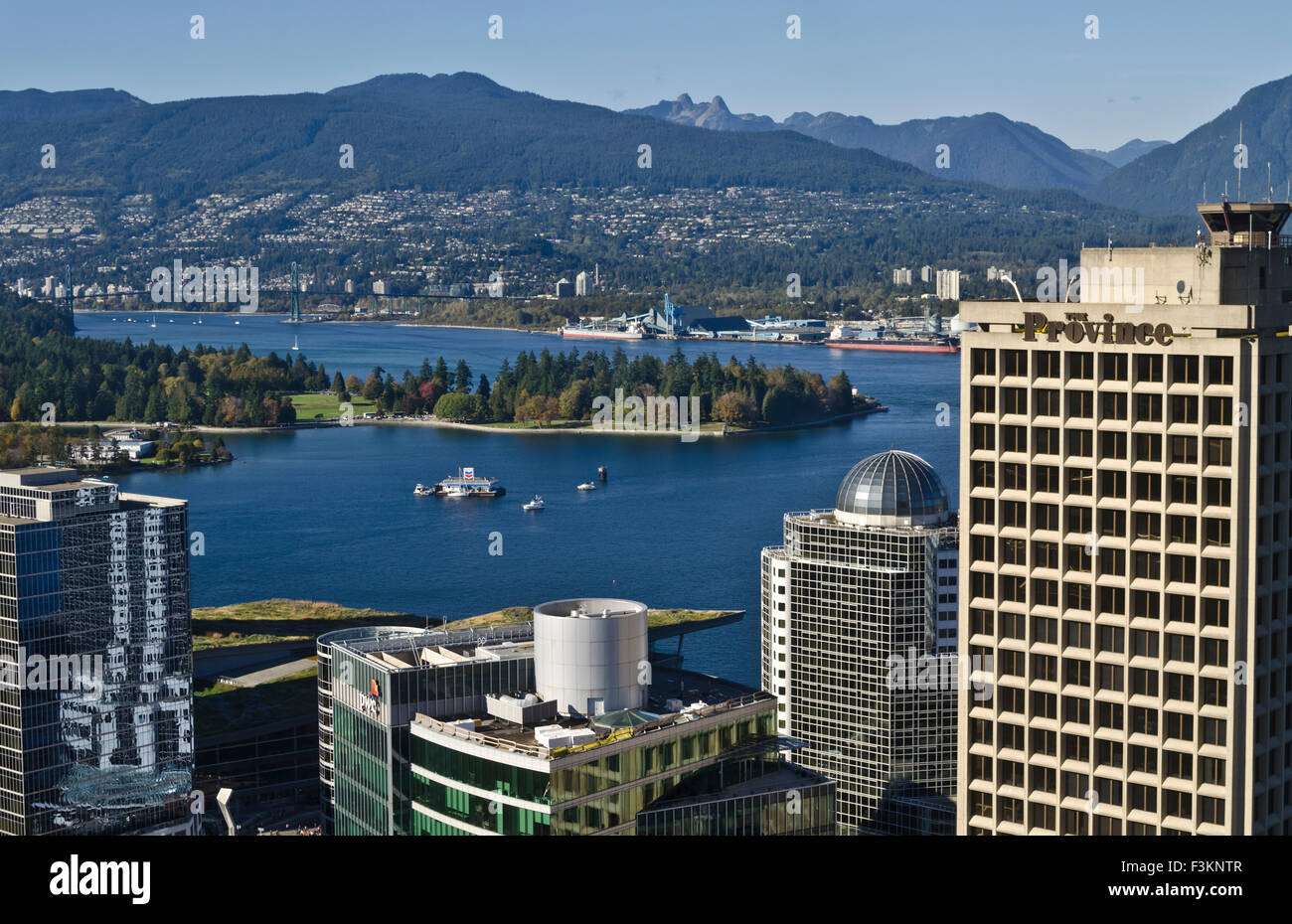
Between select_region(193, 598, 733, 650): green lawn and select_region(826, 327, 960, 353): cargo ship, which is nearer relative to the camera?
select_region(193, 598, 733, 650): green lawn

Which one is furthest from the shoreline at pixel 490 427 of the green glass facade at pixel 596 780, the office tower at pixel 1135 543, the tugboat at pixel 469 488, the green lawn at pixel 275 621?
the office tower at pixel 1135 543

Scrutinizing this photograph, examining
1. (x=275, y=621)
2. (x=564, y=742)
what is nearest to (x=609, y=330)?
(x=275, y=621)

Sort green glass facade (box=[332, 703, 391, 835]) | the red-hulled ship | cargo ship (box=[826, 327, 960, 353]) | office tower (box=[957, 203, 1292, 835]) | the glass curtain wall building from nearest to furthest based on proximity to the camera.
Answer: office tower (box=[957, 203, 1292, 835])
the glass curtain wall building
green glass facade (box=[332, 703, 391, 835])
the red-hulled ship
cargo ship (box=[826, 327, 960, 353])

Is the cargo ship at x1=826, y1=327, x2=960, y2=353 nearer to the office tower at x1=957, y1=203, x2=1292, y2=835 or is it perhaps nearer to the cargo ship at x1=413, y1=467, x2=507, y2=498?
the cargo ship at x1=413, y1=467, x2=507, y2=498

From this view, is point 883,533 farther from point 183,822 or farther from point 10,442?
point 10,442

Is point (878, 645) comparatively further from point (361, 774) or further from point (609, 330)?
point (609, 330)

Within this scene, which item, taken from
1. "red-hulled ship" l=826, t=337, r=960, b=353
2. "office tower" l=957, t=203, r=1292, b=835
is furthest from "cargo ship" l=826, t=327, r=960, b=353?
"office tower" l=957, t=203, r=1292, b=835
